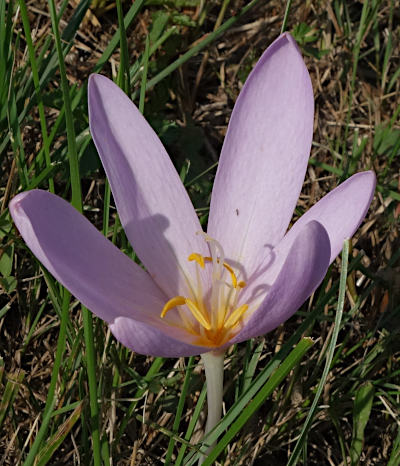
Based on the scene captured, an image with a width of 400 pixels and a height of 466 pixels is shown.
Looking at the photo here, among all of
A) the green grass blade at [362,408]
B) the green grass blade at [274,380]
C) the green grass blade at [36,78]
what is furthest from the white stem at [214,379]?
the green grass blade at [36,78]

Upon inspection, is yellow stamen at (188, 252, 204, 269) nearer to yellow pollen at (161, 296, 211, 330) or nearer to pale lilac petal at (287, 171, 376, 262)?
yellow pollen at (161, 296, 211, 330)

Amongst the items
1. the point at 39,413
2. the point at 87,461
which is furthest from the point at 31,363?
the point at 87,461

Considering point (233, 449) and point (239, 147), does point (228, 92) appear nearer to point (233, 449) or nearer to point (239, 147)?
point (239, 147)

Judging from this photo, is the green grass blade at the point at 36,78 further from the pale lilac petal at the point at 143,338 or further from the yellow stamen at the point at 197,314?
the pale lilac petal at the point at 143,338

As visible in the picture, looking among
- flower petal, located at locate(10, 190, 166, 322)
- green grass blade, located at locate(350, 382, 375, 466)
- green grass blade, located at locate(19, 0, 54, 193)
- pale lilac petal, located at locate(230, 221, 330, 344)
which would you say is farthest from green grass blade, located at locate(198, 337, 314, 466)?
green grass blade, located at locate(19, 0, 54, 193)

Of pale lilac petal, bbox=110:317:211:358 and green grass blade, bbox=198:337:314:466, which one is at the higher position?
pale lilac petal, bbox=110:317:211:358
